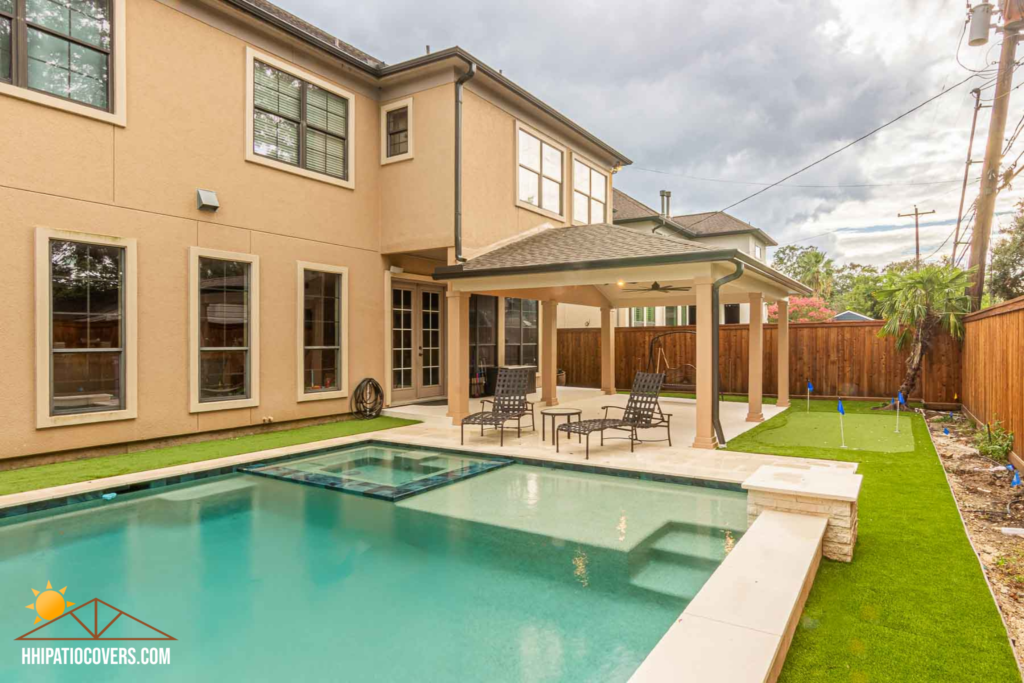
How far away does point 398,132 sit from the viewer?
11.4 meters

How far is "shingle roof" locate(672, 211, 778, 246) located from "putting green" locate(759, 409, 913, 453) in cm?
1585

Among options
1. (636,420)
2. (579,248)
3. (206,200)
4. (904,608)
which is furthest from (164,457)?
(904,608)

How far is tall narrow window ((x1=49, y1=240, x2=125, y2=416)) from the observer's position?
7.02 metres

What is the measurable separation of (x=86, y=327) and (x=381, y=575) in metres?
5.83

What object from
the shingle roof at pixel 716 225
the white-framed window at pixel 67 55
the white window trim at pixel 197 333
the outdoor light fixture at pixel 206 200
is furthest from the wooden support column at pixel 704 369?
the shingle roof at pixel 716 225

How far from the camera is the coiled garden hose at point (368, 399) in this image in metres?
11.0

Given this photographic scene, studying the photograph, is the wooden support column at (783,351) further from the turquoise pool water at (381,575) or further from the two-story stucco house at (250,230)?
the turquoise pool water at (381,575)

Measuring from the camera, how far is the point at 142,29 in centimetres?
775

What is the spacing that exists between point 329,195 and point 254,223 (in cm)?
168

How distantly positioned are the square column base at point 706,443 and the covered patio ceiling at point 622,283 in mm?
13

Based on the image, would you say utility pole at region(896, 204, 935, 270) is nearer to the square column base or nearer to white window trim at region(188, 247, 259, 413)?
the square column base

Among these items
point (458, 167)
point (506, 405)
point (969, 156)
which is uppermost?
point (969, 156)

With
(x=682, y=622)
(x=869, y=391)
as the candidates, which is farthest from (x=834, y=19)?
(x=682, y=622)

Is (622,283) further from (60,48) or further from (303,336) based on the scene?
(60,48)
